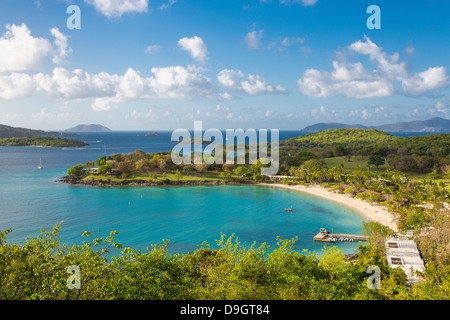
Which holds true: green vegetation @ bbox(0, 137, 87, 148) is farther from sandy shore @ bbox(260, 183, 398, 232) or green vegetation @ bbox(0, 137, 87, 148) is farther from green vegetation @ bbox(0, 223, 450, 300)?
green vegetation @ bbox(0, 223, 450, 300)

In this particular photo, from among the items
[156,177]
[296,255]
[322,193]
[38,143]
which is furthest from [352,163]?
[38,143]

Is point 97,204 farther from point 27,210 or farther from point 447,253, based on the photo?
point 447,253

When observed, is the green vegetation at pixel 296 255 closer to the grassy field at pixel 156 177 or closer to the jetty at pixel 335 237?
the grassy field at pixel 156 177
